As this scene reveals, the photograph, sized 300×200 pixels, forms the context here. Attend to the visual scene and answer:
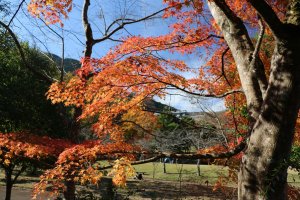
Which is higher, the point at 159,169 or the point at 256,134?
the point at 256,134

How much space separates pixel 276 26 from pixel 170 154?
6.50 ft

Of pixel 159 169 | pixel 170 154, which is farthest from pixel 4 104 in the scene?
pixel 159 169

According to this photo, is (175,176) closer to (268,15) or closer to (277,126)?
(277,126)

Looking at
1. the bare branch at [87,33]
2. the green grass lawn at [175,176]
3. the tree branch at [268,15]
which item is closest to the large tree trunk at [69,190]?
the bare branch at [87,33]

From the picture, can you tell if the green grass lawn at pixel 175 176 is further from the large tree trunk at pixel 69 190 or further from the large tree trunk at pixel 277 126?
the large tree trunk at pixel 277 126

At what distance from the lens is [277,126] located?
3.23 meters

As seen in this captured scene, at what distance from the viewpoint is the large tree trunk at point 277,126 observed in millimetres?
3211

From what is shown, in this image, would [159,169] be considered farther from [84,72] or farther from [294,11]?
[294,11]

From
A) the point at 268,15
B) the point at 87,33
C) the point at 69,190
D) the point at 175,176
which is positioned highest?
the point at 87,33

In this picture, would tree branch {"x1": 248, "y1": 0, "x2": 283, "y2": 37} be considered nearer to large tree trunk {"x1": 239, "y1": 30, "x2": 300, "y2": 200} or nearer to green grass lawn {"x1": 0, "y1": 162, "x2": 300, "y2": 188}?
large tree trunk {"x1": 239, "y1": 30, "x2": 300, "y2": 200}

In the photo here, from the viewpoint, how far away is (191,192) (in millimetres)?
23172

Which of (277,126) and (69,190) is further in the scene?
(69,190)

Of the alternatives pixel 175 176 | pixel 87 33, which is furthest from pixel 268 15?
pixel 175 176

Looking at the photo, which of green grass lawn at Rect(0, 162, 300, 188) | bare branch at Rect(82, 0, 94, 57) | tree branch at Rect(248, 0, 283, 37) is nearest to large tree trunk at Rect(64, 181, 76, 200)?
bare branch at Rect(82, 0, 94, 57)
